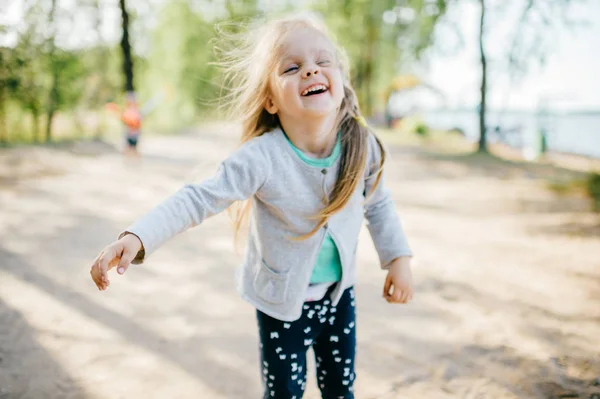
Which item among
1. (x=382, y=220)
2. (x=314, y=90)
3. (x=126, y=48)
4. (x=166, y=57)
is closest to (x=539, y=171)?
(x=382, y=220)

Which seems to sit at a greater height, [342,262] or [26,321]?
[342,262]

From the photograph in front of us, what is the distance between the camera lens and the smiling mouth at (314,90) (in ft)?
4.76

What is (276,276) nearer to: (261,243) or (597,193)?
(261,243)

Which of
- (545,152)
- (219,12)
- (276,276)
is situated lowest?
(545,152)

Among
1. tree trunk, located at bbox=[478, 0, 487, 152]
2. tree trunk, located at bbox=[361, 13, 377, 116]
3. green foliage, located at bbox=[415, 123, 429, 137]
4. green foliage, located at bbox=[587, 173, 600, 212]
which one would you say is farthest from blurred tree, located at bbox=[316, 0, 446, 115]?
green foliage, located at bbox=[587, 173, 600, 212]

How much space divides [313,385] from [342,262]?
91cm

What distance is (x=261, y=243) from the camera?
153cm

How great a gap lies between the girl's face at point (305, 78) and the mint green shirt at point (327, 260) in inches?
5.6

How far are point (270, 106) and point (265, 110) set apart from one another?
6cm

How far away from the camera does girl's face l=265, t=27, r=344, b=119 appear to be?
1449 mm

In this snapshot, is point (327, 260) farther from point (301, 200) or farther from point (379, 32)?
point (379, 32)

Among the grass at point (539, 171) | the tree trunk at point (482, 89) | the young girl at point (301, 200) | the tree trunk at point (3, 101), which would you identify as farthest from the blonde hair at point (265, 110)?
the tree trunk at point (482, 89)

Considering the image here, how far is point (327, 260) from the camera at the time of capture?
5.15 ft

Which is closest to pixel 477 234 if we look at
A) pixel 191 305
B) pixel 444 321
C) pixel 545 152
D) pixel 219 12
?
pixel 444 321
